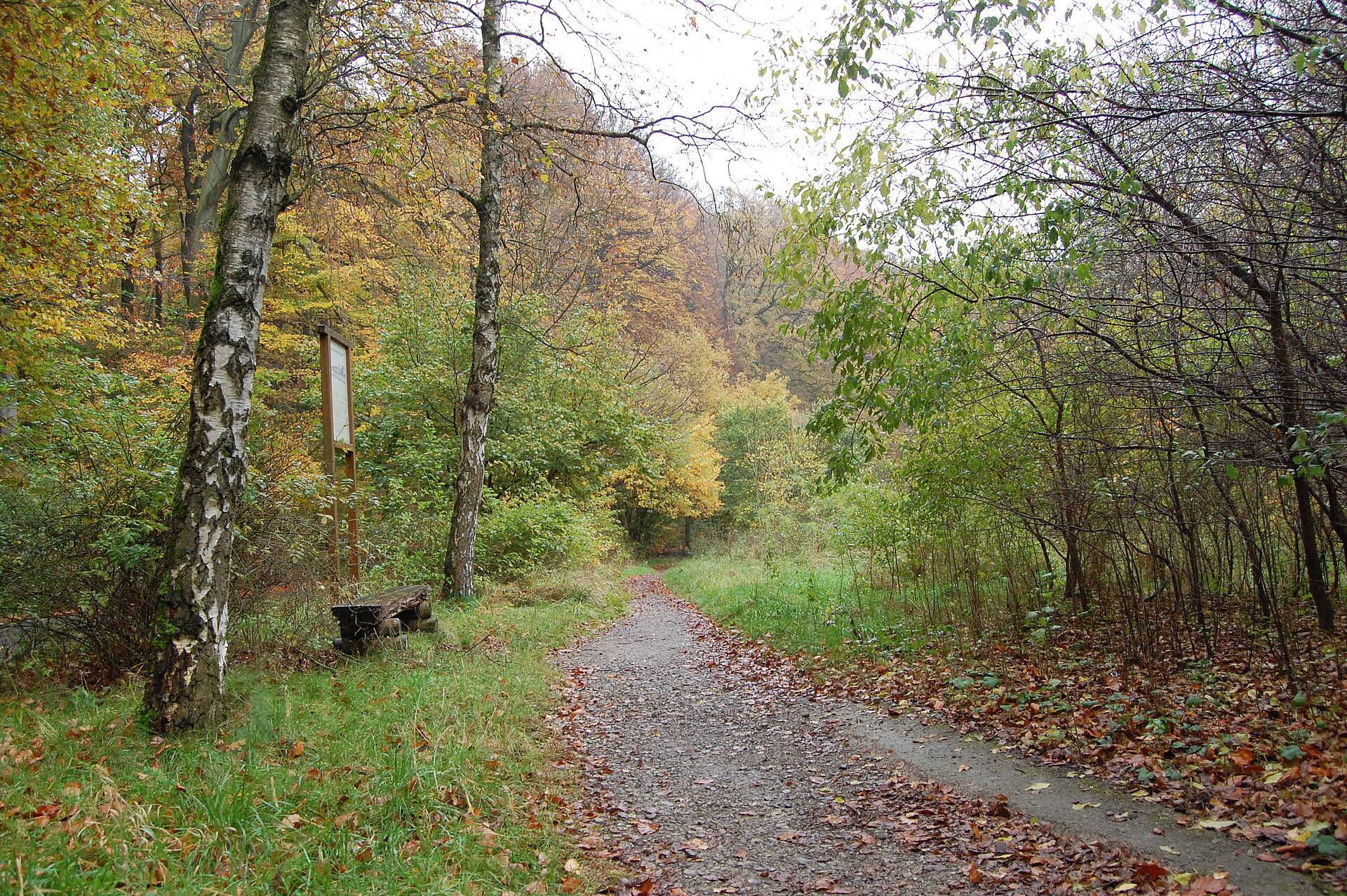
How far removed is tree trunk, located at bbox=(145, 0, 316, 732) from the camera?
4.32m

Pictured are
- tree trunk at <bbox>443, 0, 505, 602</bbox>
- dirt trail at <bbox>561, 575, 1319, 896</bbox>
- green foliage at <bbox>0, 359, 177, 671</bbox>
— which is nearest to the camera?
dirt trail at <bbox>561, 575, 1319, 896</bbox>

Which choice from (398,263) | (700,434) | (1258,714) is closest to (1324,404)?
(1258,714)

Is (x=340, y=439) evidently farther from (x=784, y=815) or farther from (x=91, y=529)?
(x=784, y=815)

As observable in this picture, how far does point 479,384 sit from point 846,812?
302 inches

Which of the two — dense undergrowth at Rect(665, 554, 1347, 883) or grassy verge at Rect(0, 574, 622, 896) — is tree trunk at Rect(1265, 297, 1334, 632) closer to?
dense undergrowth at Rect(665, 554, 1347, 883)

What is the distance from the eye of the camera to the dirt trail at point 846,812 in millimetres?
3184

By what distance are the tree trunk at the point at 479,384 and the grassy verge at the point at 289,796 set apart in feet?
14.9

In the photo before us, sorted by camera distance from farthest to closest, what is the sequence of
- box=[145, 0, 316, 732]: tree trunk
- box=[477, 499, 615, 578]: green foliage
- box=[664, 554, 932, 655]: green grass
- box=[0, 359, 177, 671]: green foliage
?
box=[477, 499, 615, 578]: green foliage, box=[664, 554, 932, 655]: green grass, box=[0, 359, 177, 671]: green foliage, box=[145, 0, 316, 732]: tree trunk

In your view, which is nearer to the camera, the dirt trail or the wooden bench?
the dirt trail

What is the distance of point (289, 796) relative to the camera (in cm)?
361

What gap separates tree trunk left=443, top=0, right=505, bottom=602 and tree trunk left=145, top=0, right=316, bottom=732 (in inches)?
195

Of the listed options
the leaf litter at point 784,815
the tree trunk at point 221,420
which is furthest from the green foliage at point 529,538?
the tree trunk at point 221,420

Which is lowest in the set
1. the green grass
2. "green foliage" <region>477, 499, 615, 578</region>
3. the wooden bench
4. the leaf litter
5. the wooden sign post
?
the leaf litter

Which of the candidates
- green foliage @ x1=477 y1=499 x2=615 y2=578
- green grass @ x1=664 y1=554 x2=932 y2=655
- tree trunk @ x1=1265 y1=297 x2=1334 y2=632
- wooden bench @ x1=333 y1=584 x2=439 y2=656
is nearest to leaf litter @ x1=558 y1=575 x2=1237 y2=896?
green grass @ x1=664 y1=554 x2=932 y2=655
